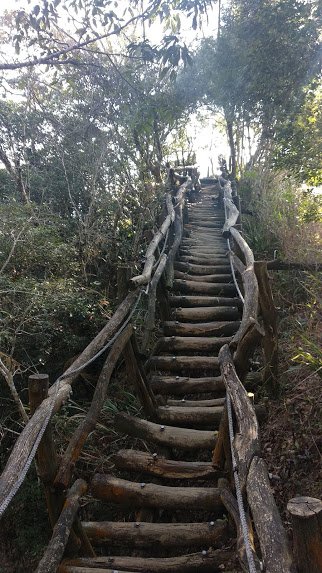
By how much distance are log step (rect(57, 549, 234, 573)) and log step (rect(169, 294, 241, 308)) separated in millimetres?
3254

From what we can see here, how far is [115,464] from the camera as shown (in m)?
3.55

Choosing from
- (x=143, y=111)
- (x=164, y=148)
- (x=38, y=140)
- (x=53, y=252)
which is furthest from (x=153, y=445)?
(x=164, y=148)

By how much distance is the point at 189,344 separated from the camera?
16.0 ft

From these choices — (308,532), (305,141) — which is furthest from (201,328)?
(308,532)

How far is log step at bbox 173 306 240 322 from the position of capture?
17.5ft

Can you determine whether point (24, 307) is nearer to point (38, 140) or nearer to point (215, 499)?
point (215, 499)

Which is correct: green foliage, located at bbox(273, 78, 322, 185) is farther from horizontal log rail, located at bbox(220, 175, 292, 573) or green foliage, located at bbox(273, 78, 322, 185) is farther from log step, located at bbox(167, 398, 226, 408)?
log step, located at bbox(167, 398, 226, 408)

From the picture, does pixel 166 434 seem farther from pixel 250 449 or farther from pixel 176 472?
pixel 250 449

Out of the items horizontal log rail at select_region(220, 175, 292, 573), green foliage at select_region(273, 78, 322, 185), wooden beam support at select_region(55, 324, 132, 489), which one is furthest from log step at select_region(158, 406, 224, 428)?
green foliage at select_region(273, 78, 322, 185)

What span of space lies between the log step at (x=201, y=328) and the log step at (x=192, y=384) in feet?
2.56

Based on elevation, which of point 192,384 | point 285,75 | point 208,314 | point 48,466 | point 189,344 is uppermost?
point 285,75

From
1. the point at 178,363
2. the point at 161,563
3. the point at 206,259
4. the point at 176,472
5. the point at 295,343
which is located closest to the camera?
the point at 161,563

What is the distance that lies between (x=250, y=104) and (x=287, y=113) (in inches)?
86.7

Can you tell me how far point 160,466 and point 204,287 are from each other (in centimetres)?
305
